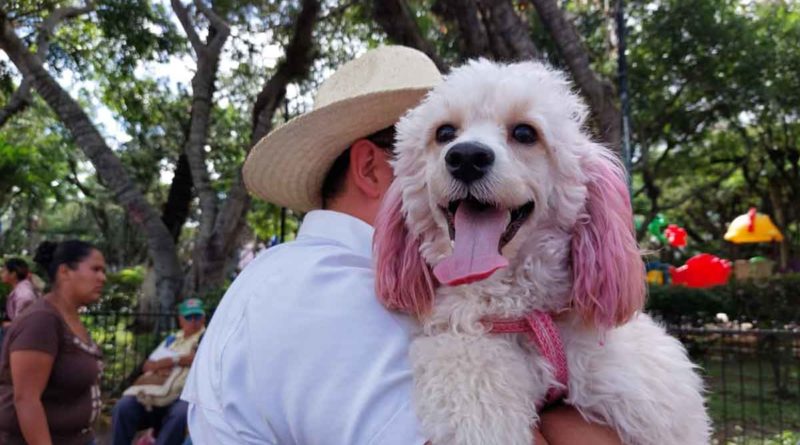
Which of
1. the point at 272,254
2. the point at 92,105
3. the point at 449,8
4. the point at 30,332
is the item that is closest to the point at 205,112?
the point at 449,8

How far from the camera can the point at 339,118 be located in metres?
2.07

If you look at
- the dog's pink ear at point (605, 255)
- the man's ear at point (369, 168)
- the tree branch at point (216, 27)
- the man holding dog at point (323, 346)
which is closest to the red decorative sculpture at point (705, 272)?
the tree branch at point (216, 27)

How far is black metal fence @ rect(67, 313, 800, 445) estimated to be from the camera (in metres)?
7.58

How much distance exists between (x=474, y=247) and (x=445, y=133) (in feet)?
0.96

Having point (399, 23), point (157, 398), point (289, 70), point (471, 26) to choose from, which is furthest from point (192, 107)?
point (157, 398)

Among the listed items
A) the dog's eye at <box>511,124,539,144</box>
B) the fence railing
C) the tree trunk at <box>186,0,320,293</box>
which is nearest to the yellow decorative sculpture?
the fence railing

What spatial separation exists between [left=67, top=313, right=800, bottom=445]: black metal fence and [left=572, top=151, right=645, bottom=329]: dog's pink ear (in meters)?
5.65

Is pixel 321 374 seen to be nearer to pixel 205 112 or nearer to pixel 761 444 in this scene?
pixel 761 444

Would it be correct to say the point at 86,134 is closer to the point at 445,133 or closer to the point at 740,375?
the point at 740,375

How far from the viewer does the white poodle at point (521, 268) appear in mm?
→ 1478

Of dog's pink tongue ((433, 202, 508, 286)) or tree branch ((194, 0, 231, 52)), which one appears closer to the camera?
dog's pink tongue ((433, 202, 508, 286))

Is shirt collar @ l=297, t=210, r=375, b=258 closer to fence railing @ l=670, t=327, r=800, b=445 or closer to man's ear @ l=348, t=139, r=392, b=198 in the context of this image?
man's ear @ l=348, t=139, r=392, b=198

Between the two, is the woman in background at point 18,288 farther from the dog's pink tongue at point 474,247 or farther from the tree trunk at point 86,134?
the dog's pink tongue at point 474,247

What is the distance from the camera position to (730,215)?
31.7 meters
